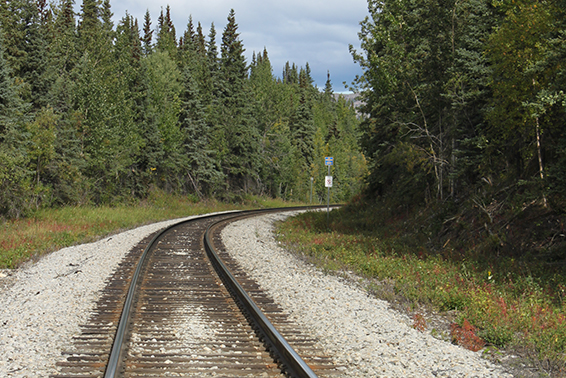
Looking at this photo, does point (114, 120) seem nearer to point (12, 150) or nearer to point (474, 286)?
point (12, 150)

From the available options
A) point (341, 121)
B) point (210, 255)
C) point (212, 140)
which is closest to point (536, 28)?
point (210, 255)

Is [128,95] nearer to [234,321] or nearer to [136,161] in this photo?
[136,161]

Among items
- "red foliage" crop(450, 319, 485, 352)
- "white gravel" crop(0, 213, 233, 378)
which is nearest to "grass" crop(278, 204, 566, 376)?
"red foliage" crop(450, 319, 485, 352)

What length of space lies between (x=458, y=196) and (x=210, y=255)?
10.2m

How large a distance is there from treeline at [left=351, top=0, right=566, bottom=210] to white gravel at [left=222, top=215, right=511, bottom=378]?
626 cm

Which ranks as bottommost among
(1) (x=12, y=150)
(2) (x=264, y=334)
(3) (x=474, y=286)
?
(3) (x=474, y=286)

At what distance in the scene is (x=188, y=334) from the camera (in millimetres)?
6297

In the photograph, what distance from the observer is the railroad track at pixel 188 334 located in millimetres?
5082

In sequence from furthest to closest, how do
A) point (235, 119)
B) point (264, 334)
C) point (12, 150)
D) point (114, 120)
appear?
point (235, 119) < point (114, 120) < point (12, 150) < point (264, 334)

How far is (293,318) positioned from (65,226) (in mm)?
15643

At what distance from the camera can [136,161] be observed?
36000 mm

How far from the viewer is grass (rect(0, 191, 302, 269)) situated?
45.0 feet

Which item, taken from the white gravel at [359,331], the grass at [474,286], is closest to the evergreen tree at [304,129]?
the grass at [474,286]

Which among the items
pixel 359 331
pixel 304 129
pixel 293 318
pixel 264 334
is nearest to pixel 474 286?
pixel 359 331
